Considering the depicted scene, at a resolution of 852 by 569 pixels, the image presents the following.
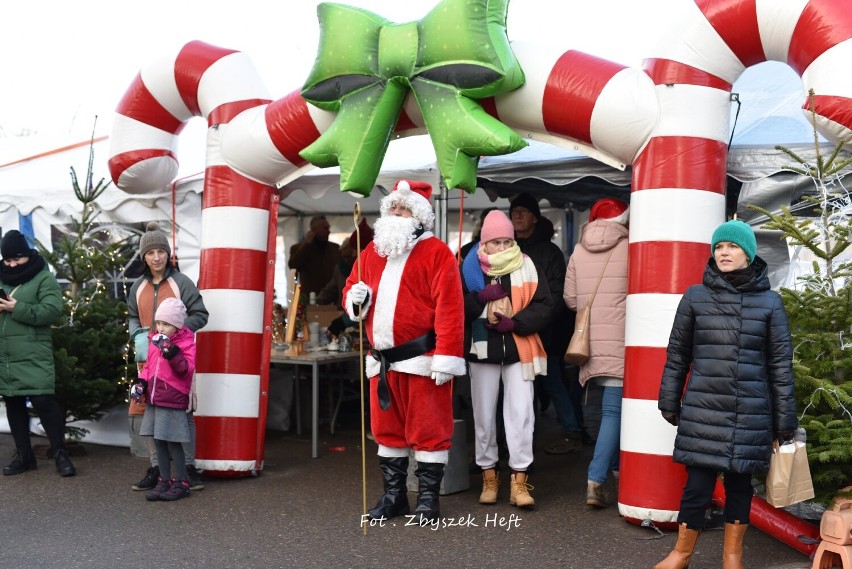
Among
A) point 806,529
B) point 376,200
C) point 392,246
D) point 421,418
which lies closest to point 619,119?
point 392,246

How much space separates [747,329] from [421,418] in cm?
188

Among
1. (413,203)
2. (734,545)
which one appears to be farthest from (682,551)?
(413,203)

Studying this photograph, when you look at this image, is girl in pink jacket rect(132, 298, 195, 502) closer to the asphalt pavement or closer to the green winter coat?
the asphalt pavement

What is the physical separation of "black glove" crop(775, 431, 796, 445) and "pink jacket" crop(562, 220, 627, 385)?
1435 millimetres

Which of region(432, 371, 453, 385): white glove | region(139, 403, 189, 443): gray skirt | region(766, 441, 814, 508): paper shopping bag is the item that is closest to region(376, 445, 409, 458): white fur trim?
region(432, 371, 453, 385): white glove

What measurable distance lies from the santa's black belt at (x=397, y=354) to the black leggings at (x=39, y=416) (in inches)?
111

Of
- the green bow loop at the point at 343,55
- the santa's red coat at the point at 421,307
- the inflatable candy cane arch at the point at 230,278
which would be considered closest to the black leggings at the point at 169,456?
the inflatable candy cane arch at the point at 230,278

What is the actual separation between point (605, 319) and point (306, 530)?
2.10 m

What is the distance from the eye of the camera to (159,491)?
584 cm

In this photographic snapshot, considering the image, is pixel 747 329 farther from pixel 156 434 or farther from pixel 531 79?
pixel 156 434

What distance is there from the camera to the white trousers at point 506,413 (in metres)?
5.53

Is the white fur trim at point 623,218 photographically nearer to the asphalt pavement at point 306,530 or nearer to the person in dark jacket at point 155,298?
the asphalt pavement at point 306,530

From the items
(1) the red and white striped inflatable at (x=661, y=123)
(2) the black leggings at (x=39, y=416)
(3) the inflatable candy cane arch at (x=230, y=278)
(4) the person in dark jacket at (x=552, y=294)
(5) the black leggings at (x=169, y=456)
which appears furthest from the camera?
(2) the black leggings at (x=39, y=416)

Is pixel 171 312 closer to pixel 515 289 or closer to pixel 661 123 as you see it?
pixel 515 289
